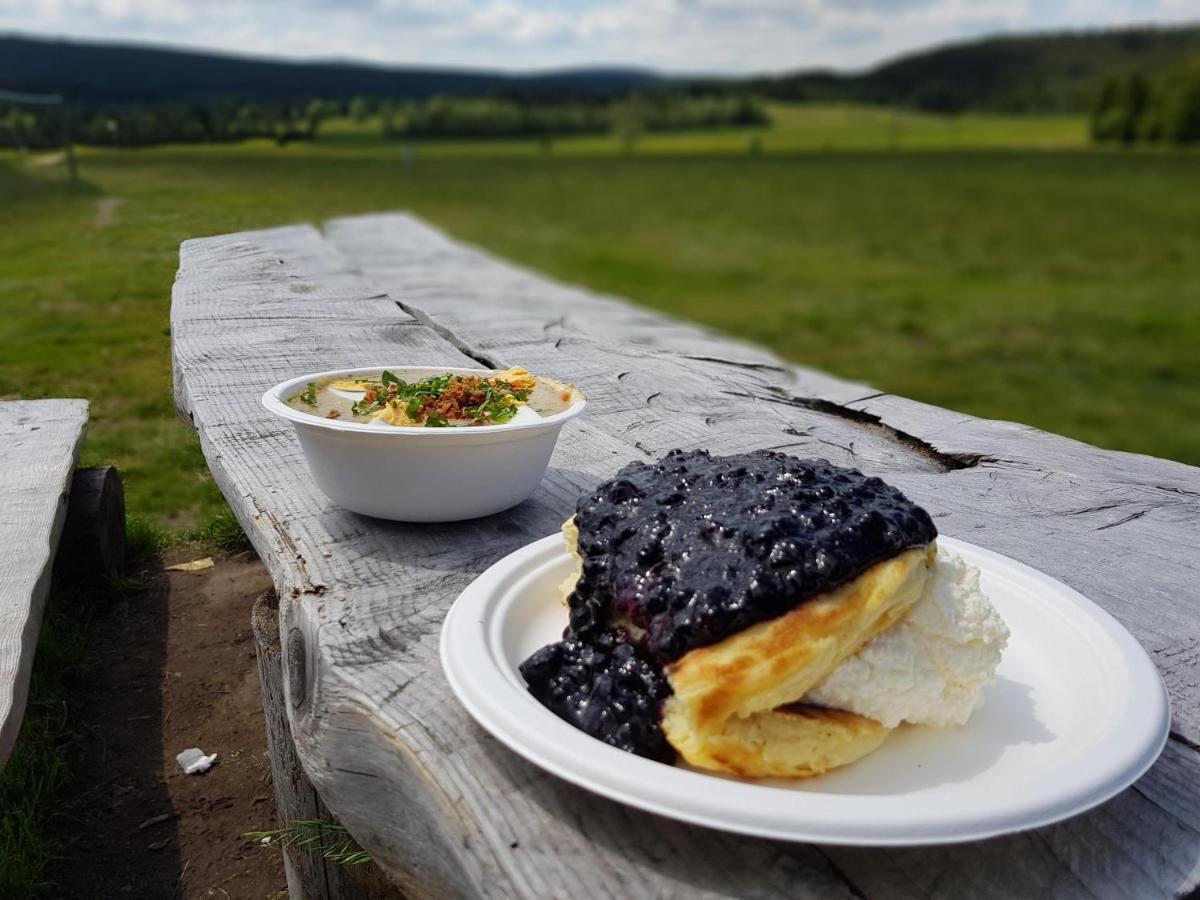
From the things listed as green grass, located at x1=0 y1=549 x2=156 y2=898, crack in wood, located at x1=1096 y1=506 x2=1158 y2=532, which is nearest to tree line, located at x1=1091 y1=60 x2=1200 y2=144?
crack in wood, located at x1=1096 y1=506 x2=1158 y2=532

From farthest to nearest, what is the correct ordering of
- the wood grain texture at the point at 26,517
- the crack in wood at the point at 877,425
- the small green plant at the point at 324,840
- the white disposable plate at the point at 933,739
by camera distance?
1. the crack in wood at the point at 877,425
2. the wood grain texture at the point at 26,517
3. the small green plant at the point at 324,840
4. the white disposable plate at the point at 933,739

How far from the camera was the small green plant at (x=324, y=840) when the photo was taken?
188cm

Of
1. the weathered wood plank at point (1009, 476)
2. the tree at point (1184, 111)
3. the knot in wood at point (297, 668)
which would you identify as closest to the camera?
the knot in wood at point (297, 668)

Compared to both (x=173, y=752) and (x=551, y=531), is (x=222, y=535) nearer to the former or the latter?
(x=173, y=752)

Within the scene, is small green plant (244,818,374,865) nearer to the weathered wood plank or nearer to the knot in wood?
the knot in wood

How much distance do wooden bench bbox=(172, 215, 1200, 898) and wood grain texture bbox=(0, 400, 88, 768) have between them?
472 millimetres

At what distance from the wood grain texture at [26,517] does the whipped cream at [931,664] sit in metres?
1.46

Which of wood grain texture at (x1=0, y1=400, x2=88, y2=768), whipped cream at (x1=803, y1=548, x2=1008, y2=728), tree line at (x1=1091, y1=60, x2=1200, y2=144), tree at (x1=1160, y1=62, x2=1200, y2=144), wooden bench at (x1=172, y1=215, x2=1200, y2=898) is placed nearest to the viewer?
wooden bench at (x1=172, y1=215, x2=1200, y2=898)

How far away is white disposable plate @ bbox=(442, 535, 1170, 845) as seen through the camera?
935 millimetres

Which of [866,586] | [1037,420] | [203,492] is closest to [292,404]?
[866,586]

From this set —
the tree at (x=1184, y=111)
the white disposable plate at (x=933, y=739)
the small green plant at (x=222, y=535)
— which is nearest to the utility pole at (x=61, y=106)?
the small green plant at (x=222, y=535)

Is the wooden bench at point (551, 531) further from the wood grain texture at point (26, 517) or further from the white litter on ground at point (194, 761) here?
the white litter on ground at point (194, 761)

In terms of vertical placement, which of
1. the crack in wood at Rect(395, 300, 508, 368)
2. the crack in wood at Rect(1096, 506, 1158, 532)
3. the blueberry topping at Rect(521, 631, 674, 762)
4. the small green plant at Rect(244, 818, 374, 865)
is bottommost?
the small green plant at Rect(244, 818, 374, 865)

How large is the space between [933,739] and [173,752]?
256 cm
